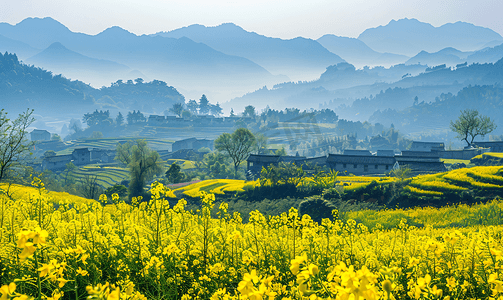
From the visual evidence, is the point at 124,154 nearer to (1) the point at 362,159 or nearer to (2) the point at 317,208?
(1) the point at 362,159

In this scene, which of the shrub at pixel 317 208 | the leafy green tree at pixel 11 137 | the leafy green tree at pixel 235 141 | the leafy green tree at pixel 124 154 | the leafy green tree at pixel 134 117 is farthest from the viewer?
the leafy green tree at pixel 134 117

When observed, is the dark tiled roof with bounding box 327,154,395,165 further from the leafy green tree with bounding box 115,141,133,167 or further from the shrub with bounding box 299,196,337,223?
the leafy green tree with bounding box 115,141,133,167

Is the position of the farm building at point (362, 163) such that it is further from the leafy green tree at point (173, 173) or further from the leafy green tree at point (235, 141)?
the leafy green tree at point (173, 173)

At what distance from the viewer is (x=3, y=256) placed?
5062mm

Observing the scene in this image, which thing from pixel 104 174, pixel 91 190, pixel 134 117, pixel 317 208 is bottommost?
pixel 104 174

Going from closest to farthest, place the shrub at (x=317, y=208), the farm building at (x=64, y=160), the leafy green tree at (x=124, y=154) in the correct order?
1. the shrub at (x=317, y=208)
2. the leafy green tree at (x=124, y=154)
3. the farm building at (x=64, y=160)

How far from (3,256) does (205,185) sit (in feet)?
105

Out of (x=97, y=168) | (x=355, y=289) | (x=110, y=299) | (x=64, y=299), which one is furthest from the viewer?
(x=97, y=168)

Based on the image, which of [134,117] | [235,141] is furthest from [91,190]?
[134,117]

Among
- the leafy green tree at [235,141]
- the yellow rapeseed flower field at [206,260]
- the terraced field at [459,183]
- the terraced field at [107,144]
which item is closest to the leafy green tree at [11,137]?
the yellow rapeseed flower field at [206,260]

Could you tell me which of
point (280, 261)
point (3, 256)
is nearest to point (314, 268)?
point (280, 261)

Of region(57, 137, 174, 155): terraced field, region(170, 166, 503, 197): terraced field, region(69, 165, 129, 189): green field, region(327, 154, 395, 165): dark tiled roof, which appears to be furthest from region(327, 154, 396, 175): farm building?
region(57, 137, 174, 155): terraced field

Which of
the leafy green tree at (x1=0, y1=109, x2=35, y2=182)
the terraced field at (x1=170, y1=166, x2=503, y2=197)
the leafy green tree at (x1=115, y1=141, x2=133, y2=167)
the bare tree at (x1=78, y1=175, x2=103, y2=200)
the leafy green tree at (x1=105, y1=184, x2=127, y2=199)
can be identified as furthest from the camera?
the leafy green tree at (x1=115, y1=141, x2=133, y2=167)

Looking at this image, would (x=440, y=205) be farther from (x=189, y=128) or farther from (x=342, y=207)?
(x=189, y=128)
